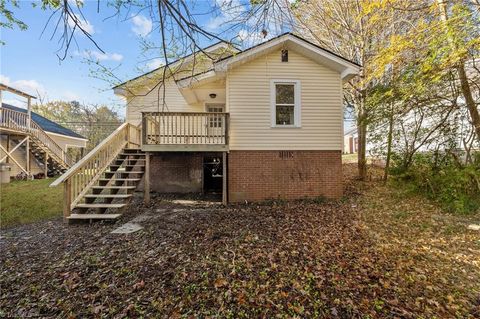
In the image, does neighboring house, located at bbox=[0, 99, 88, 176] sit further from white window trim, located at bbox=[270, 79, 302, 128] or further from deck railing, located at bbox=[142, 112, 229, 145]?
white window trim, located at bbox=[270, 79, 302, 128]

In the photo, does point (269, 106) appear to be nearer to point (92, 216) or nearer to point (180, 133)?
point (180, 133)

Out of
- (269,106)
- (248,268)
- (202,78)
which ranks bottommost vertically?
(248,268)

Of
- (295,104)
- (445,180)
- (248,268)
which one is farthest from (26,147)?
(445,180)

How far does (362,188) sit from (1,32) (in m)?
12.4

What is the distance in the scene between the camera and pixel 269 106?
827 centimetres

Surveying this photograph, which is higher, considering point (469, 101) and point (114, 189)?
point (469, 101)

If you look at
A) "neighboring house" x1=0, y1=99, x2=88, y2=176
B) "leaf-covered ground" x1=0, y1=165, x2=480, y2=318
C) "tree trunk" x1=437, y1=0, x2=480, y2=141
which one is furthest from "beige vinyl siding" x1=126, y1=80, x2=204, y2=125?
"tree trunk" x1=437, y1=0, x2=480, y2=141

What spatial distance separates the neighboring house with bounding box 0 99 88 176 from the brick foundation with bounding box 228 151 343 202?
13.4 m

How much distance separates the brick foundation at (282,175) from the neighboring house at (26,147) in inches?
529

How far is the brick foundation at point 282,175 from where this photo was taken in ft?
26.9

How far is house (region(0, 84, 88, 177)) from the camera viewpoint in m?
13.2

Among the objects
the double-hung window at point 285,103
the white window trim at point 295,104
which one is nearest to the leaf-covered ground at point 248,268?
the white window trim at point 295,104

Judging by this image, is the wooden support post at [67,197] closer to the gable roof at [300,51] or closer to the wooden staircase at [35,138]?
the gable roof at [300,51]

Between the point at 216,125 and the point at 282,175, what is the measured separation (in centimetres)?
341
